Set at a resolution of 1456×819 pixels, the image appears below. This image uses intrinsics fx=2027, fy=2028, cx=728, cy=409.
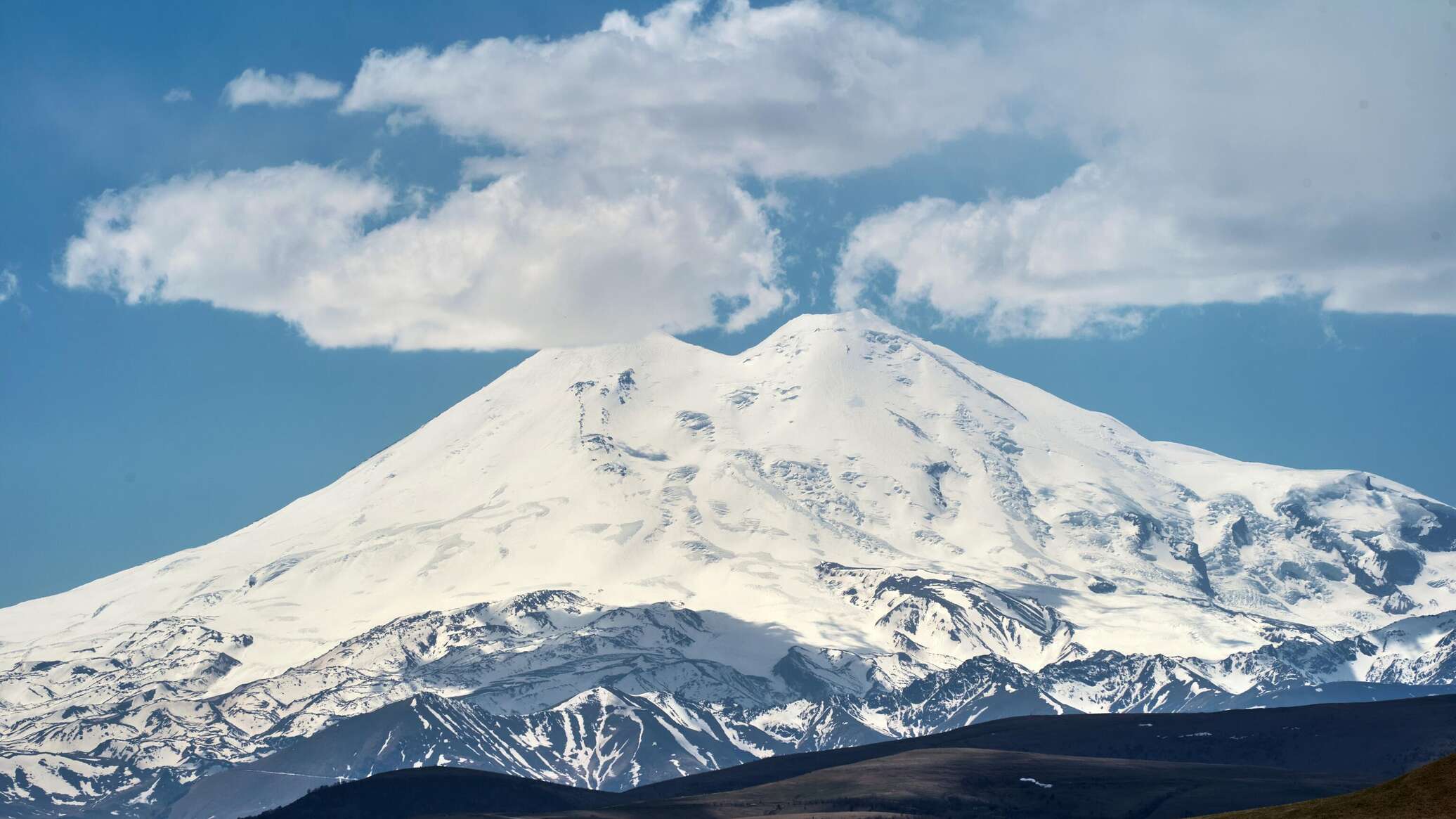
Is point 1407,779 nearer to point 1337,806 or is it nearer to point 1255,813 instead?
point 1337,806

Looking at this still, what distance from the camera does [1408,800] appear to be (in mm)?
165125

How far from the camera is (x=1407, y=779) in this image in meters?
168

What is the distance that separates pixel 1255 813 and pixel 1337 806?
53.9 ft

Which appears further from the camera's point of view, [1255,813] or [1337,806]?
[1255,813]

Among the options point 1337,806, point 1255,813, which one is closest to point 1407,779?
point 1337,806

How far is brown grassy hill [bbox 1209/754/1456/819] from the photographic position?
531 feet

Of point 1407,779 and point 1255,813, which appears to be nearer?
point 1407,779

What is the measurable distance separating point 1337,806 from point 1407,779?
24.1 feet

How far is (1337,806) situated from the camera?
173250 mm

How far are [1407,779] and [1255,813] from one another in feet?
75.6

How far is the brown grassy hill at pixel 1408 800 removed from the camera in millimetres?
161875

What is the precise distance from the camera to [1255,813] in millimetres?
189000
